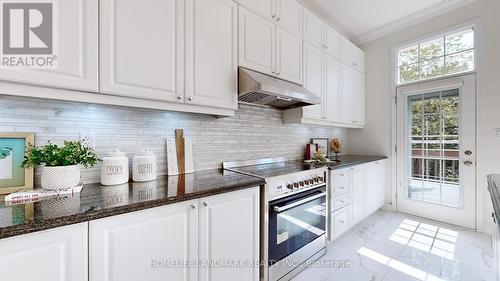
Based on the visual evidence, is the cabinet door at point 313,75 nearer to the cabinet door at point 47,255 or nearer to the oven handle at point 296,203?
the oven handle at point 296,203

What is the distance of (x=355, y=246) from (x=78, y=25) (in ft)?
9.40

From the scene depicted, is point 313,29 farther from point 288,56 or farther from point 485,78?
point 485,78

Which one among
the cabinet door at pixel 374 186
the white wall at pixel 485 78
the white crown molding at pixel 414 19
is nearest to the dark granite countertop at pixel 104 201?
the cabinet door at pixel 374 186

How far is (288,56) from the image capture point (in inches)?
80.0

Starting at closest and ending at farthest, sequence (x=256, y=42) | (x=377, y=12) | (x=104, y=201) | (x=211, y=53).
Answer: (x=104, y=201), (x=211, y=53), (x=256, y=42), (x=377, y=12)

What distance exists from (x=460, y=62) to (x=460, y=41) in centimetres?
27

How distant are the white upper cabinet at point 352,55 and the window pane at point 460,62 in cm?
101

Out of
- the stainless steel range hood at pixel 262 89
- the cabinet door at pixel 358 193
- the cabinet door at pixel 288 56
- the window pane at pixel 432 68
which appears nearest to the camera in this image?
the stainless steel range hood at pixel 262 89

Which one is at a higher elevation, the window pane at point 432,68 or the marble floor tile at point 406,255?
the window pane at point 432,68

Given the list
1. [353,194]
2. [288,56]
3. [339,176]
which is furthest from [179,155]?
[353,194]

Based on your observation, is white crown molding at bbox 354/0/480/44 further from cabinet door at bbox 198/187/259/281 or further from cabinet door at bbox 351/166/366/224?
cabinet door at bbox 198/187/259/281

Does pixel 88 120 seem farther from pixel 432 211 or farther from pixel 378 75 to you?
pixel 432 211

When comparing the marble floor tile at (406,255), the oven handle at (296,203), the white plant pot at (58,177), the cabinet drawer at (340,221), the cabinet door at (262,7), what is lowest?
the marble floor tile at (406,255)

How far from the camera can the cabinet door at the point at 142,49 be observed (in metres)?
1.10
